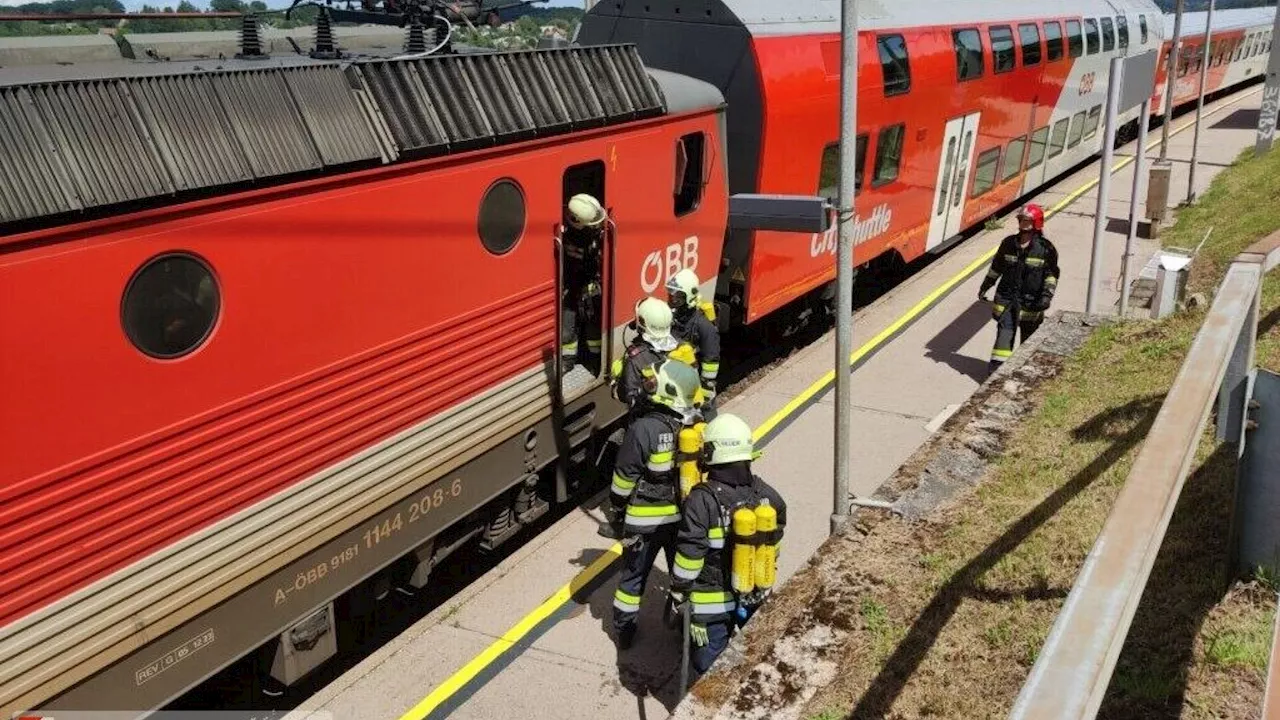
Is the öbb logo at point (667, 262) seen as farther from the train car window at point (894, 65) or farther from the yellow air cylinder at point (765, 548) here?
the train car window at point (894, 65)

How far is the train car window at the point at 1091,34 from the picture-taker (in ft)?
62.4

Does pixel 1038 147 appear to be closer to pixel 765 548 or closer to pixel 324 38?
pixel 324 38

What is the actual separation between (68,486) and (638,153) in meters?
4.73

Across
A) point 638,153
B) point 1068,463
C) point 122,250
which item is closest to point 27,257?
point 122,250

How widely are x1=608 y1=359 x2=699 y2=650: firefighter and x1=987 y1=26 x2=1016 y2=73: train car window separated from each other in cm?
1034

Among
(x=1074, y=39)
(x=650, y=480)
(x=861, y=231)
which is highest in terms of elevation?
(x=650, y=480)

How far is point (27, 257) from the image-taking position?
4035mm

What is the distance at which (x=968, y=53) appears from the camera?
1372cm

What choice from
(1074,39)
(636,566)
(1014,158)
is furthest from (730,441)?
(1074,39)

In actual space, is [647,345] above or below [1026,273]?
above

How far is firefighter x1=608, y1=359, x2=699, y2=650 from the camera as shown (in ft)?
19.6

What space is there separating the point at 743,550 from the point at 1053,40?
1458 cm

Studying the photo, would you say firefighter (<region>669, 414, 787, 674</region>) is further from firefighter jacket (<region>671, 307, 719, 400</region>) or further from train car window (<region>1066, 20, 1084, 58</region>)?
train car window (<region>1066, 20, 1084, 58</region>)

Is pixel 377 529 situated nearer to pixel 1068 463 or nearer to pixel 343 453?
pixel 343 453
